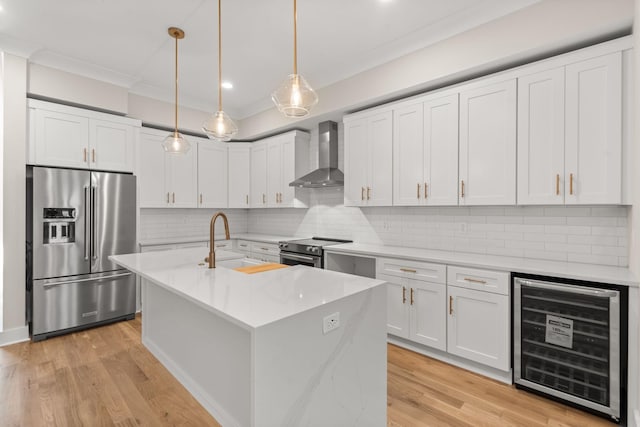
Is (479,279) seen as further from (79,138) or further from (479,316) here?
(79,138)

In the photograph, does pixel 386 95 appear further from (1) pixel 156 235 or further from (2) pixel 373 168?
(1) pixel 156 235

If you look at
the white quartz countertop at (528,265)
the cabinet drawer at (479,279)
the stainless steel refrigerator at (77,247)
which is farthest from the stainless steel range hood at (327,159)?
the stainless steel refrigerator at (77,247)

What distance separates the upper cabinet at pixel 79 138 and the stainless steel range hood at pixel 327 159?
2274 millimetres

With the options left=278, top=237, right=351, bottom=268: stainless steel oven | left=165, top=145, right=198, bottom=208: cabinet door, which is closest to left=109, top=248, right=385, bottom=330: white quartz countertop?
left=278, top=237, right=351, bottom=268: stainless steel oven

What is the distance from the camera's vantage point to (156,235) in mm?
4863

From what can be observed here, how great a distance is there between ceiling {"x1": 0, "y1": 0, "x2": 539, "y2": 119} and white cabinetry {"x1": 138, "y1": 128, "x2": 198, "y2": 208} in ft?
2.72

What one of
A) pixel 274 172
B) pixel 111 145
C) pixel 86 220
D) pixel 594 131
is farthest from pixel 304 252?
pixel 594 131

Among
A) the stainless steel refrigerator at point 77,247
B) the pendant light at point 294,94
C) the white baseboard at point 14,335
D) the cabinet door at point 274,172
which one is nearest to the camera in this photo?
the pendant light at point 294,94

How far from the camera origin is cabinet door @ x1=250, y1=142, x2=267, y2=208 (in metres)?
5.16

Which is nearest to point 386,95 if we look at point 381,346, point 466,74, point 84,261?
point 466,74

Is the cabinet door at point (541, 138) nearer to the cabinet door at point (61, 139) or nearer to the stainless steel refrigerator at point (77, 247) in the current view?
the stainless steel refrigerator at point (77, 247)

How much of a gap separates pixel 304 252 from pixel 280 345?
2.66 m

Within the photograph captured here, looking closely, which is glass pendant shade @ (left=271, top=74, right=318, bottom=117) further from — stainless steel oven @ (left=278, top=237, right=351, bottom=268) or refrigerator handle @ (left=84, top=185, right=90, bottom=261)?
refrigerator handle @ (left=84, top=185, right=90, bottom=261)

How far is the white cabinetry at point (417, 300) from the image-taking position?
2869mm
